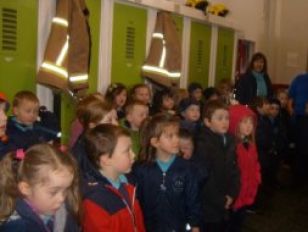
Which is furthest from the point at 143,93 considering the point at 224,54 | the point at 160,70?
the point at 224,54

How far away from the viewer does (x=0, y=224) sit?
1.68 m

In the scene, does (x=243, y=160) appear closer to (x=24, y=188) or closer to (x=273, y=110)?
(x=273, y=110)

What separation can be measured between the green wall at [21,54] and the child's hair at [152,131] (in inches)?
53.0

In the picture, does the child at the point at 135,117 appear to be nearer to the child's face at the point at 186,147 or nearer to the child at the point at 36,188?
the child's face at the point at 186,147

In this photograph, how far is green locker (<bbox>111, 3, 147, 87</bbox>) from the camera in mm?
4793

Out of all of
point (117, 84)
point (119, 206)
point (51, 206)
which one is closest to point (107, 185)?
point (119, 206)

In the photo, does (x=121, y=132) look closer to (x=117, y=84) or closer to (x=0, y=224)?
(x=0, y=224)

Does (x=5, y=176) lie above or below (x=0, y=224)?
above

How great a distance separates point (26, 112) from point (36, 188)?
177cm

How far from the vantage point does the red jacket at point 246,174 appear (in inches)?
142

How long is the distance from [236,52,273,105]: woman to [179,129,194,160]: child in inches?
107

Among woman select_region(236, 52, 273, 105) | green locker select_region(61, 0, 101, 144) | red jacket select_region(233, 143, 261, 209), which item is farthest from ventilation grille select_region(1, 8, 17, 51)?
woman select_region(236, 52, 273, 105)

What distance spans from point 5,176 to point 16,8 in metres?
2.10

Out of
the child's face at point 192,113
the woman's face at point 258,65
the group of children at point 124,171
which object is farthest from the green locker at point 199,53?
the group of children at point 124,171
